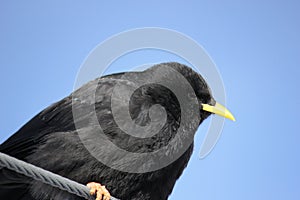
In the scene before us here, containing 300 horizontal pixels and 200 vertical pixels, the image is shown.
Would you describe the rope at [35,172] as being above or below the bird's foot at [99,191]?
above

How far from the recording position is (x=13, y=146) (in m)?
5.84

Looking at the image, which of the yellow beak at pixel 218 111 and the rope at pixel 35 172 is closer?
the rope at pixel 35 172

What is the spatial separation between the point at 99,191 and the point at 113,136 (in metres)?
0.73

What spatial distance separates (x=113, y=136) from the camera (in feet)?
18.2

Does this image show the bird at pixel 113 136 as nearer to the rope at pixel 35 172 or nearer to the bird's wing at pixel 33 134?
the bird's wing at pixel 33 134

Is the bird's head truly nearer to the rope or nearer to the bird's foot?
the bird's foot

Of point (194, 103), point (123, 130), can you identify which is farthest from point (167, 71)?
point (123, 130)

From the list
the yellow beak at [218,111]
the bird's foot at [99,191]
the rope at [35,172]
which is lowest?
the bird's foot at [99,191]

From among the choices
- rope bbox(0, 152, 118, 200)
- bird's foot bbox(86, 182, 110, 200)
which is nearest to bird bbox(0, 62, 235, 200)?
bird's foot bbox(86, 182, 110, 200)

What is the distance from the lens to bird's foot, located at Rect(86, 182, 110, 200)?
491 cm

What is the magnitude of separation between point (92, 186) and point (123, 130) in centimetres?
75

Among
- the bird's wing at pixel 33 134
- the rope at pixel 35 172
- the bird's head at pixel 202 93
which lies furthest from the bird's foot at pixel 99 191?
the bird's head at pixel 202 93

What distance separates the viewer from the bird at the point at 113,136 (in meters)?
5.48

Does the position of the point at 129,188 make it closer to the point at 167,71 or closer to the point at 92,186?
the point at 92,186
